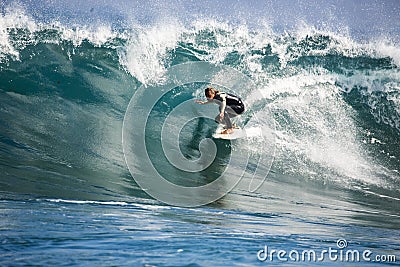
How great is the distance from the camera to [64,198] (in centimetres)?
544

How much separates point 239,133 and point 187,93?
1864 mm

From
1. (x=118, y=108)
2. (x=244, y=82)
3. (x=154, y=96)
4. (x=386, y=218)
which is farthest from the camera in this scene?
(x=244, y=82)

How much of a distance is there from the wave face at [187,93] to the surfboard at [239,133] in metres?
0.53

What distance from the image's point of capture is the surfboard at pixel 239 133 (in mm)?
9383

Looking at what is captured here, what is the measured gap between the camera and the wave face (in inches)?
296

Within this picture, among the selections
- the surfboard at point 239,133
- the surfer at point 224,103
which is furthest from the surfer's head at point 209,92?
the surfboard at point 239,133

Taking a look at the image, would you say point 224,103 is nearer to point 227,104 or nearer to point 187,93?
point 227,104

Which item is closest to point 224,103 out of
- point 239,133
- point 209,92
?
point 209,92

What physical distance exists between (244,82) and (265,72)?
27.0 inches

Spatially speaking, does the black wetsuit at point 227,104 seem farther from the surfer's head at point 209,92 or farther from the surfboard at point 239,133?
the surfboard at point 239,133

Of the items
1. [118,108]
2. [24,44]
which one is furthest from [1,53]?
[118,108]

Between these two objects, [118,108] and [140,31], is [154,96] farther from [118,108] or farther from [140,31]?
[140,31]

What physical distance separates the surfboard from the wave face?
1.75ft

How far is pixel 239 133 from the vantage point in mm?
9914
